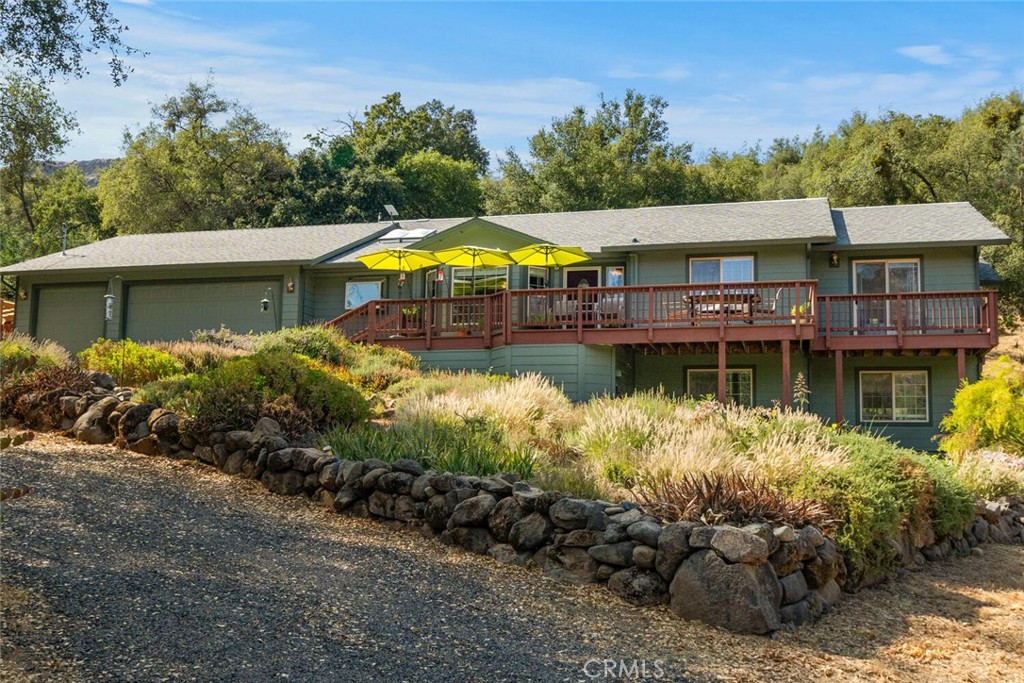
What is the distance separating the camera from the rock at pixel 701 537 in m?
6.86

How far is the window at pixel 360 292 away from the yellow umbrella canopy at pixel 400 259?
9.45 ft

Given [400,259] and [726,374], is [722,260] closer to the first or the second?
[726,374]

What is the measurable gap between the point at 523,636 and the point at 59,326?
22353mm

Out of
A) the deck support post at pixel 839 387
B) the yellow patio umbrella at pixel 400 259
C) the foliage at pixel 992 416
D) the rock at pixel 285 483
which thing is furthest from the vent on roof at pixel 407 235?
the rock at pixel 285 483

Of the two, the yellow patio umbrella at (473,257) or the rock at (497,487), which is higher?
the yellow patio umbrella at (473,257)

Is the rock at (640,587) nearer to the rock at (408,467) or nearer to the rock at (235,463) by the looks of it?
the rock at (408,467)

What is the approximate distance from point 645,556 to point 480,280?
1567 cm

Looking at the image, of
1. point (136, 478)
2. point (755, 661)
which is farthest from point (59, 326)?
point (755, 661)

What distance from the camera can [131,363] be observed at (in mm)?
12859

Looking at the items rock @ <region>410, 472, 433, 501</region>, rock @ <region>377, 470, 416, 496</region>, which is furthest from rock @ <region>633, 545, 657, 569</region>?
rock @ <region>377, 470, 416, 496</region>

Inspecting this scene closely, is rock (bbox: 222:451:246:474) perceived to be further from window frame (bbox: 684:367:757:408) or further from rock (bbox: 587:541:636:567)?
window frame (bbox: 684:367:757:408)

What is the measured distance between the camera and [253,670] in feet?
16.2

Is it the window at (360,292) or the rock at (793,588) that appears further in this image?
the window at (360,292)

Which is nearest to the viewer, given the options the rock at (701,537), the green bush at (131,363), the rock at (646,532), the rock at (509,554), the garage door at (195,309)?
the rock at (701,537)
